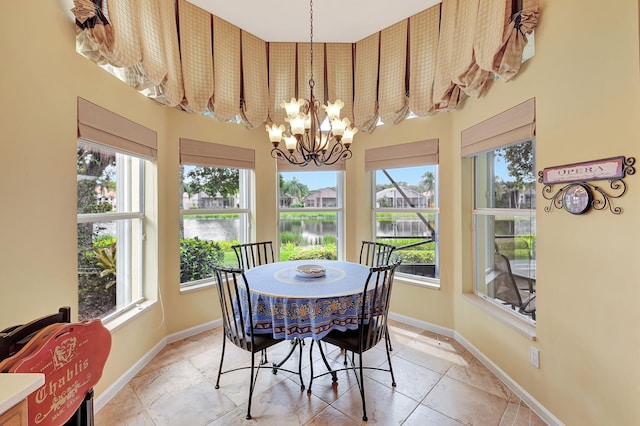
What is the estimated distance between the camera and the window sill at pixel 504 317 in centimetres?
193

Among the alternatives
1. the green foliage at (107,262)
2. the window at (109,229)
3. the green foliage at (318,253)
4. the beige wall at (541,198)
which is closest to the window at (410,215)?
the green foliage at (318,253)

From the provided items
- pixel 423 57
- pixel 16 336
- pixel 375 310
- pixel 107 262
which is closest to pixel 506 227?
pixel 375 310

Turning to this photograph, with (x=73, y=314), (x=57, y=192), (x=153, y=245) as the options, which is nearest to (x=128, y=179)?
(x=153, y=245)

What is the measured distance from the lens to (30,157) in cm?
141

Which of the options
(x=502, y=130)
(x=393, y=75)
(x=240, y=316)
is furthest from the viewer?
(x=393, y=75)

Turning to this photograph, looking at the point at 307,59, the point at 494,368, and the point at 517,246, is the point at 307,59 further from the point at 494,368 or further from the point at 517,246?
the point at 494,368

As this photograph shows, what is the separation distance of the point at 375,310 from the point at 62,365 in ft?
5.62

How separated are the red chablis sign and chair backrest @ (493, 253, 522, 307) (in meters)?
Result: 2.82

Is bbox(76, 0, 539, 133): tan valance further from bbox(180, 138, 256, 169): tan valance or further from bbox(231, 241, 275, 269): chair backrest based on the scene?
bbox(231, 241, 275, 269): chair backrest

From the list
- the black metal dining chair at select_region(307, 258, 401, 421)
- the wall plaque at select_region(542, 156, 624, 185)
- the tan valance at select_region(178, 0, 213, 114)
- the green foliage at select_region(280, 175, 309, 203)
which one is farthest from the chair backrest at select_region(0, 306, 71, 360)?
the wall plaque at select_region(542, 156, 624, 185)

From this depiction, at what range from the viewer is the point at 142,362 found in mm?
2336

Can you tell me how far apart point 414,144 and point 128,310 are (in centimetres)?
326

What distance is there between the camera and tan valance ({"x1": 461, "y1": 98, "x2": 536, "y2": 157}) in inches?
73.4

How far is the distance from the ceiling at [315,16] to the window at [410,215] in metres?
1.61
